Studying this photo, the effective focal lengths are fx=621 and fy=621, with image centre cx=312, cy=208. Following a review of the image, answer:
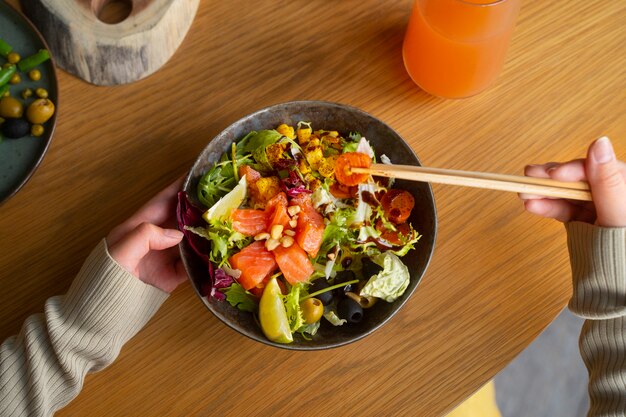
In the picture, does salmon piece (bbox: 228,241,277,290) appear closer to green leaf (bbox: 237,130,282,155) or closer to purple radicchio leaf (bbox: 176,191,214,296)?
purple radicchio leaf (bbox: 176,191,214,296)

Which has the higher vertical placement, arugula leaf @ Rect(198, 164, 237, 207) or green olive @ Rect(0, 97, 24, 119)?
green olive @ Rect(0, 97, 24, 119)

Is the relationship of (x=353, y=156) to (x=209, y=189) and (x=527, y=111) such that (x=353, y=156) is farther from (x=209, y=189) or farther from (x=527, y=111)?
(x=527, y=111)

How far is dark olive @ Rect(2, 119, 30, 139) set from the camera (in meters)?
1.26

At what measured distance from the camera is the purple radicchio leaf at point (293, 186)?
46.1 inches

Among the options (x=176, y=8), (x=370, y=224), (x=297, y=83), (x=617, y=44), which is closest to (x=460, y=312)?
(x=370, y=224)

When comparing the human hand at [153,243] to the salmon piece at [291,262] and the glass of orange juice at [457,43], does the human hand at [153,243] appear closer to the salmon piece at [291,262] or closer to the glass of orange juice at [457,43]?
the salmon piece at [291,262]

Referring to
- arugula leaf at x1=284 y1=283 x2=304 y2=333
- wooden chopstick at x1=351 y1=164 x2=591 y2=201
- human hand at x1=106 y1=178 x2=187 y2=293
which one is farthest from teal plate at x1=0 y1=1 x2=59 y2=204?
wooden chopstick at x1=351 y1=164 x2=591 y2=201

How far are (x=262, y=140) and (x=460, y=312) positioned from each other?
52cm

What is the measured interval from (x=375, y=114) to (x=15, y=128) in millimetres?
748

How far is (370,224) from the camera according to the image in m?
1.20

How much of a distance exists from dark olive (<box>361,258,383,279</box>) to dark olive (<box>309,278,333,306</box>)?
75 mm

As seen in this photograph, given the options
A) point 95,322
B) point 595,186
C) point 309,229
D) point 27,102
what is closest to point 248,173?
point 309,229

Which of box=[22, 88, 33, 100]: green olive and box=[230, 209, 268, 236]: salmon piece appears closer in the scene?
box=[230, 209, 268, 236]: salmon piece

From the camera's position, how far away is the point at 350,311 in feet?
3.75
